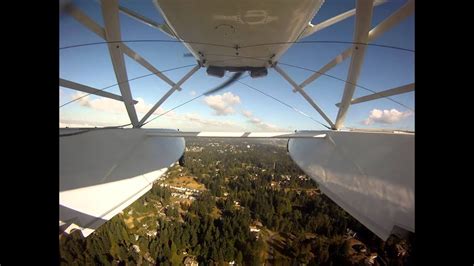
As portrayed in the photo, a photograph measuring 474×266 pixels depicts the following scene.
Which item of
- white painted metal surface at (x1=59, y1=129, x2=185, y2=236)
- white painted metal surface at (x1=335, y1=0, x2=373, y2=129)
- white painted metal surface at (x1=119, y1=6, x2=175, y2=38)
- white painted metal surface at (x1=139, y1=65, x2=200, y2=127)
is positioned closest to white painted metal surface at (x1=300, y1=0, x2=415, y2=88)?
white painted metal surface at (x1=335, y1=0, x2=373, y2=129)

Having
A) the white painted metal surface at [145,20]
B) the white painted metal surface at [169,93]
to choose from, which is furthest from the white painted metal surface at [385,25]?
the white painted metal surface at [145,20]

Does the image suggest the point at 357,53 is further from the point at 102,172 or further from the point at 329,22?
the point at 102,172

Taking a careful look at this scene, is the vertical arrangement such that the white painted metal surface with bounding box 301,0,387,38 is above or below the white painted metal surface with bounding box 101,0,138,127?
above

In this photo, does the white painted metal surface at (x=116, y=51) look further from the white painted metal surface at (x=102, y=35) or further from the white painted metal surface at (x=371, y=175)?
the white painted metal surface at (x=371, y=175)

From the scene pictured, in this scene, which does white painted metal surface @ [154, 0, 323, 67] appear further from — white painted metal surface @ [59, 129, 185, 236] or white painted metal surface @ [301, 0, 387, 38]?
white painted metal surface @ [59, 129, 185, 236]

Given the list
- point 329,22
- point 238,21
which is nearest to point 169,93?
point 238,21

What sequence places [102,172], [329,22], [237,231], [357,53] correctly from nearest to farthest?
1. [102,172]
2. [357,53]
3. [329,22]
4. [237,231]
